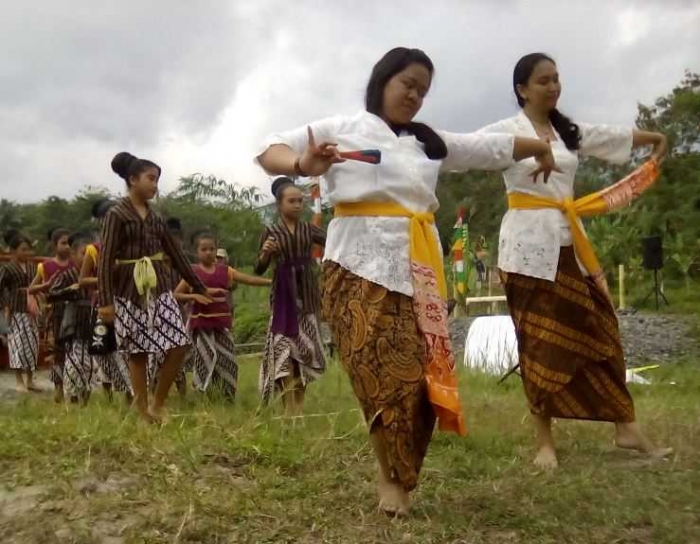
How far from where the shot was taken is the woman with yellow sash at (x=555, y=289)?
13.8ft

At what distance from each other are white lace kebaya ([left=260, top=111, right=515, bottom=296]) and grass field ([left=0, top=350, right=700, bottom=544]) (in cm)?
83

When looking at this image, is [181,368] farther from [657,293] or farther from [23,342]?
[657,293]

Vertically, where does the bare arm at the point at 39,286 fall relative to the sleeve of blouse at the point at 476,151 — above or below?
below

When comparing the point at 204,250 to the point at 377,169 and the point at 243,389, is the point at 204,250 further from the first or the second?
the point at 377,169

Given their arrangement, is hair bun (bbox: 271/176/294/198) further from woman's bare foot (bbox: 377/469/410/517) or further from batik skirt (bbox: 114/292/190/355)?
woman's bare foot (bbox: 377/469/410/517)

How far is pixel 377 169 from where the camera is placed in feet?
10.7

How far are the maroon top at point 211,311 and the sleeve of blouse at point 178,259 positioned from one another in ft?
3.87

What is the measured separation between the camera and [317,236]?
5.88 metres

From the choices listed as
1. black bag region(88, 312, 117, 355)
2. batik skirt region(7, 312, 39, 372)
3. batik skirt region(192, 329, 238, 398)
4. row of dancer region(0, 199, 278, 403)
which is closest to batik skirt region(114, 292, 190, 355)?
black bag region(88, 312, 117, 355)

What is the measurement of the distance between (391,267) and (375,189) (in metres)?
0.28

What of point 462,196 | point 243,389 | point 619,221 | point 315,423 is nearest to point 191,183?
point 462,196

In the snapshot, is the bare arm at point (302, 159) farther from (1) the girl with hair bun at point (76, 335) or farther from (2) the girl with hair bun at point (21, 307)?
(2) the girl with hair bun at point (21, 307)

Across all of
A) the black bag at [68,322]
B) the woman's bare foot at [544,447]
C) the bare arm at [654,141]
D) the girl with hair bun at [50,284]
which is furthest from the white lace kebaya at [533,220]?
the girl with hair bun at [50,284]

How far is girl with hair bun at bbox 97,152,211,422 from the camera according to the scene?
5.06 metres
